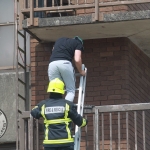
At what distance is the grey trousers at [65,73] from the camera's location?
1215 centimetres

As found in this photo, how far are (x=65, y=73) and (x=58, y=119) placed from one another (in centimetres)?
117

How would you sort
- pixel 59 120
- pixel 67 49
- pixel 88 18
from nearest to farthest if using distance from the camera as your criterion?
pixel 59 120 < pixel 67 49 < pixel 88 18

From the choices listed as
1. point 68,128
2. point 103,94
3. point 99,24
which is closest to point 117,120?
point 103,94

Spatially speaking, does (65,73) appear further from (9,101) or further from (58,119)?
Result: (9,101)

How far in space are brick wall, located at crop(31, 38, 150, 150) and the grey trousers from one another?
5.61 feet

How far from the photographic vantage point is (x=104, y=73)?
14.0 m

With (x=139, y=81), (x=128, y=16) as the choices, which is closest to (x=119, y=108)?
(x=128, y=16)

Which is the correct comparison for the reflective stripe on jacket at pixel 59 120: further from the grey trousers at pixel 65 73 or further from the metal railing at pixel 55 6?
the metal railing at pixel 55 6

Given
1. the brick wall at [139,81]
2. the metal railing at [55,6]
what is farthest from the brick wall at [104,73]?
the metal railing at [55,6]

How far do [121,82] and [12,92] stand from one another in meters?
1.92

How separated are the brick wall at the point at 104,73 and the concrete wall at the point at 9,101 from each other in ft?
1.28

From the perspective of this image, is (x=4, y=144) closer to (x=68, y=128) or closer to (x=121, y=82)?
(x=121, y=82)

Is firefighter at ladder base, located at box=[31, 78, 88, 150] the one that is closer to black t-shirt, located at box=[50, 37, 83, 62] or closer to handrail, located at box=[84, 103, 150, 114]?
black t-shirt, located at box=[50, 37, 83, 62]

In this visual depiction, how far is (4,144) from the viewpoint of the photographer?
14391 mm
